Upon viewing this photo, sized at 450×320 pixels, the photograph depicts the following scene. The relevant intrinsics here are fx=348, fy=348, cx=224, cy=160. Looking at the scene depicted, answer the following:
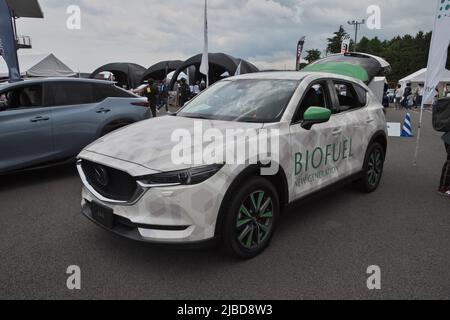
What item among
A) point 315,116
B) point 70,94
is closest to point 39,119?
point 70,94

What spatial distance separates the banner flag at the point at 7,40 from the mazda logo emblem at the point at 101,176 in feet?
24.9

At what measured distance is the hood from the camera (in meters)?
2.83

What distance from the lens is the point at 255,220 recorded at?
127 inches

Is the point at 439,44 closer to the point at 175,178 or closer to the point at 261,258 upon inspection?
the point at 261,258

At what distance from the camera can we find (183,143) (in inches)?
120

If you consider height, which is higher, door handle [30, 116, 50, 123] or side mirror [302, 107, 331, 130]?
side mirror [302, 107, 331, 130]

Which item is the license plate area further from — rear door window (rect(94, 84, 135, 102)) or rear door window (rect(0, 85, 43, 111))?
rear door window (rect(94, 84, 135, 102))

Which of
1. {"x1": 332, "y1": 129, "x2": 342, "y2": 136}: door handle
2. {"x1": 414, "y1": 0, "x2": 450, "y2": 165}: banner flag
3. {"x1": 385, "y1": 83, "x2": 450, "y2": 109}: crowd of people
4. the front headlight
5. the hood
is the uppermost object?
{"x1": 414, "y1": 0, "x2": 450, "y2": 165}: banner flag

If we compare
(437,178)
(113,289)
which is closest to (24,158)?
(113,289)

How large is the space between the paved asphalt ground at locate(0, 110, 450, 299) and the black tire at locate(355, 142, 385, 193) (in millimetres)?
303

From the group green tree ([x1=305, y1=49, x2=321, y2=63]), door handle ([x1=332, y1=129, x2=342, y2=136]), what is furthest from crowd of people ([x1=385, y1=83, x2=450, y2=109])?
green tree ([x1=305, y1=49, x2=321, y2=63])

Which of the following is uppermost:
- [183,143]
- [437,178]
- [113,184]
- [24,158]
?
[183,143]
